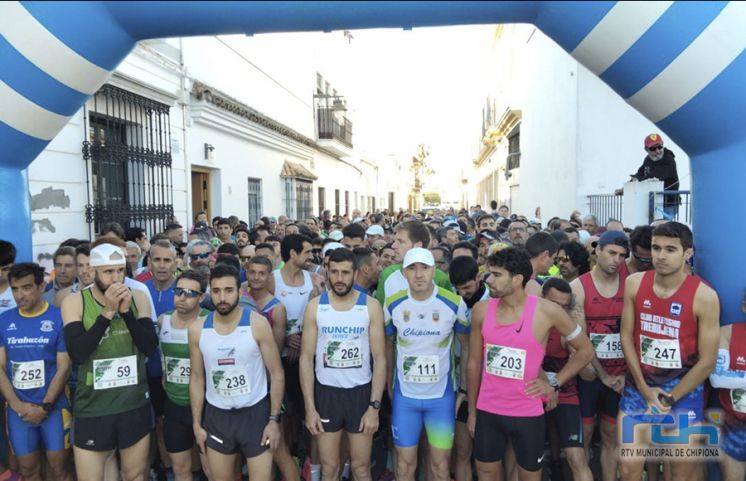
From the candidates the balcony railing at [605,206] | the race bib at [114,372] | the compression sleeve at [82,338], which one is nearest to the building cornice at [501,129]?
the balcony railing at [605,206]

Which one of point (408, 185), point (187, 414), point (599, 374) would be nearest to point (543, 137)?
point (599, 374)

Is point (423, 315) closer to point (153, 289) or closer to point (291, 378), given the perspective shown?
point (291, 378)

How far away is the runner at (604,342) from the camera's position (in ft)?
12.2

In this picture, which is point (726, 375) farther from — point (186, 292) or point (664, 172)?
point (664, 172)

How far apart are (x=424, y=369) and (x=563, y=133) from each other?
36.5 feet

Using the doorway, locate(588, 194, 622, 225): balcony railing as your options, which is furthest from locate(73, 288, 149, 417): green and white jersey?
locate(588, 194, 622, 225): balcony railing

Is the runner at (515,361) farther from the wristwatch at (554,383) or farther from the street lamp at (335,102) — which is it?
the street lamp at (335,102)

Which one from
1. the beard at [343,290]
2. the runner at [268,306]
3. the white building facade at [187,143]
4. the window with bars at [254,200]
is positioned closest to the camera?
the beard at [343,290]

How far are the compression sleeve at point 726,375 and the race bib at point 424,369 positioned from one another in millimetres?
1639

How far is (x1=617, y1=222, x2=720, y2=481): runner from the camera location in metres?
3.05

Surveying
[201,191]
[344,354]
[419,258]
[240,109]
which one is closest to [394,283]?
[419,258]

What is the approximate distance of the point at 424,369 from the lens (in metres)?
3.56

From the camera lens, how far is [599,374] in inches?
146

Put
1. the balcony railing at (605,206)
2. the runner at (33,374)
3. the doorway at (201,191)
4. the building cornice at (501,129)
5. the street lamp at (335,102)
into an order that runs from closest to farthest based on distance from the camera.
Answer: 1. the runner at (33,374)
2. the balcony railing at (605,206)
3. the doorway at (201,191)
4. the building cornice at (501,129)
5. the street lamp at (335,102)
